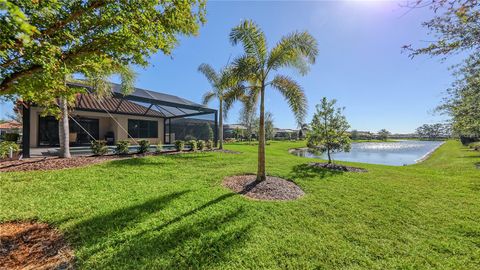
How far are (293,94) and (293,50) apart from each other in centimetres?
142

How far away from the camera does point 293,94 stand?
7258 mm

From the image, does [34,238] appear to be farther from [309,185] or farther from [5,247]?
[309,185]

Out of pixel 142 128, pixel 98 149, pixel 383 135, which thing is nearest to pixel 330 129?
pixel 98 149

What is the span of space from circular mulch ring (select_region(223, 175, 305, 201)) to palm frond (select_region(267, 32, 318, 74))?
3.93 meters

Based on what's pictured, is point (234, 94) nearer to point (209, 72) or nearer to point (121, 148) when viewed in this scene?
point (121, 148)

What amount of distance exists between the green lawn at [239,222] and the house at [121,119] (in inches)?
304

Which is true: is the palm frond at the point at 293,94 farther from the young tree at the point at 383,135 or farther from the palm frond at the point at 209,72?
the young tree at the point at 383,135

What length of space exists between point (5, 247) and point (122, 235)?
71.3 inches

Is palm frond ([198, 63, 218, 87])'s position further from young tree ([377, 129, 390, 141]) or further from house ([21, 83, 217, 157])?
young tree ([377, 129, 390, 141])

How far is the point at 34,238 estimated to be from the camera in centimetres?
374

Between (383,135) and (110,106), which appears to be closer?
(110,106)

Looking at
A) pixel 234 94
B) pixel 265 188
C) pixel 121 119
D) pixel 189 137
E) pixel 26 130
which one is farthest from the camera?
pixel 189 137

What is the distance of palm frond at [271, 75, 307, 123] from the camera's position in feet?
23.8

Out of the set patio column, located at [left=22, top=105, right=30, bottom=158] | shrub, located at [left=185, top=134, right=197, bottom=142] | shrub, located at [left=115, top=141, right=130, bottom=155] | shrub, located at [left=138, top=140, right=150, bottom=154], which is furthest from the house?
patio column, located at [left=22, top=105, right=30, bottom=158]
